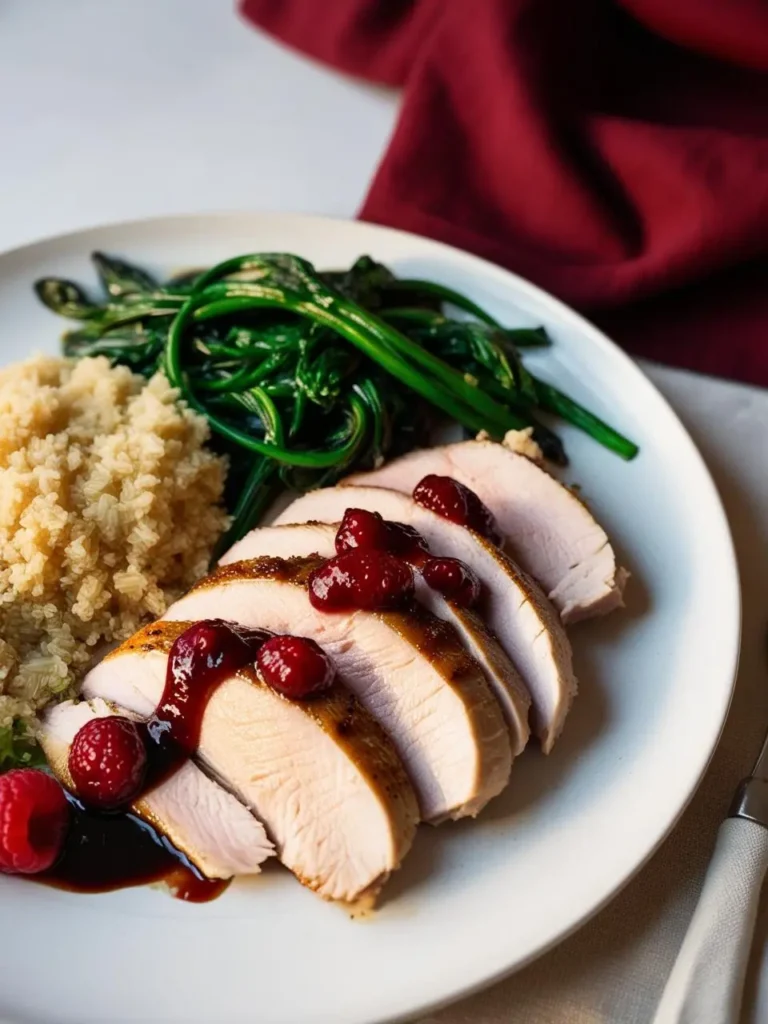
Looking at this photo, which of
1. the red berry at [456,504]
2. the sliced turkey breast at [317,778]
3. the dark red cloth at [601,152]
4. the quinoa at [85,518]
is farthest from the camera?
the dark red cloth at [601,152]

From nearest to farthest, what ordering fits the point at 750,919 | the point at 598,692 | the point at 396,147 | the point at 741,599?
1. the point at 750,919
2. the point at 598,692
3. the point at 741,599
4. the point at 396,147

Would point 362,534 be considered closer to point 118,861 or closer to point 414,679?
point 414,679

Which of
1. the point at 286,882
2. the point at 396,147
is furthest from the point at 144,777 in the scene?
the point at 396,147

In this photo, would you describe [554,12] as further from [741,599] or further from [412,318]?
[741,599]

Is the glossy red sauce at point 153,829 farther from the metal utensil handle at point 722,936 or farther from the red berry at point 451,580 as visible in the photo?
the metal utensil handle at point 722,936

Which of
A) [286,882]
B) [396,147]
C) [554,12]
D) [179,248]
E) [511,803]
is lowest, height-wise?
[286,882]

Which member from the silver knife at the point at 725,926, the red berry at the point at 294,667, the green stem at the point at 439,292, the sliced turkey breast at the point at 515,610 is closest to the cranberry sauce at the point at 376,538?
the sliced turkey breast at the point at 515,610
